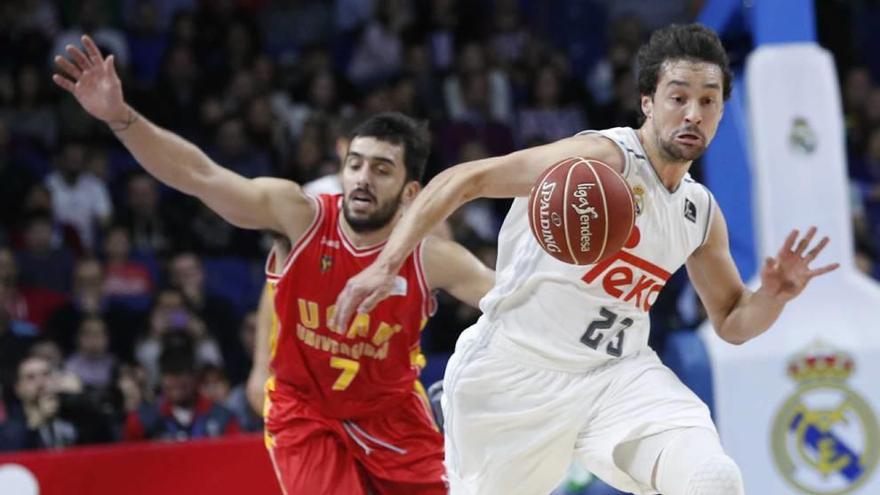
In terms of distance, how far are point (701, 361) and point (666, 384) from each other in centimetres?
297

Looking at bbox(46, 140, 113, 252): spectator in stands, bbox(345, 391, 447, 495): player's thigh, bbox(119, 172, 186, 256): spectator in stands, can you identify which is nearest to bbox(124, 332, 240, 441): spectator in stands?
bbox(119, 172, 186, 256): spectator in stands

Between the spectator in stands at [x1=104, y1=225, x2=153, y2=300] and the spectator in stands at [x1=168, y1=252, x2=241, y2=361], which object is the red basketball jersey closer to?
the spectator in stands at [x1=168, y1=252, x2=241, y2=361]

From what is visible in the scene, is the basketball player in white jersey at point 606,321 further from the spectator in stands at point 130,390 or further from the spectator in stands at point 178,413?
the spectator in stands at point 130,390

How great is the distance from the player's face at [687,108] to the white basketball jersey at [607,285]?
123mm

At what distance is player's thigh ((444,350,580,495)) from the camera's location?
4695 mm

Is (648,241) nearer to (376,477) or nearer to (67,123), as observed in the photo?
(376,477)

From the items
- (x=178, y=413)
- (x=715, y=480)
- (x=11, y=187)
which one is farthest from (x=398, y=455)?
(x=11, y=187)

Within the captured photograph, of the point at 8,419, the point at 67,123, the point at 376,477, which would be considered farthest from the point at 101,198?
the point at 376,477

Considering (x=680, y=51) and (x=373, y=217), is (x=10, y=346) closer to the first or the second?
(x=373, y=217)

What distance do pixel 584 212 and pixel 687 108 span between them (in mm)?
580

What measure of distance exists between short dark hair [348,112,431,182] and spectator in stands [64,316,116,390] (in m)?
3.63

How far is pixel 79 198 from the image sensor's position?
10.1 metres

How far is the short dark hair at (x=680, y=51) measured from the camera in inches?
184

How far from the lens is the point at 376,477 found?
A: 214 inches
